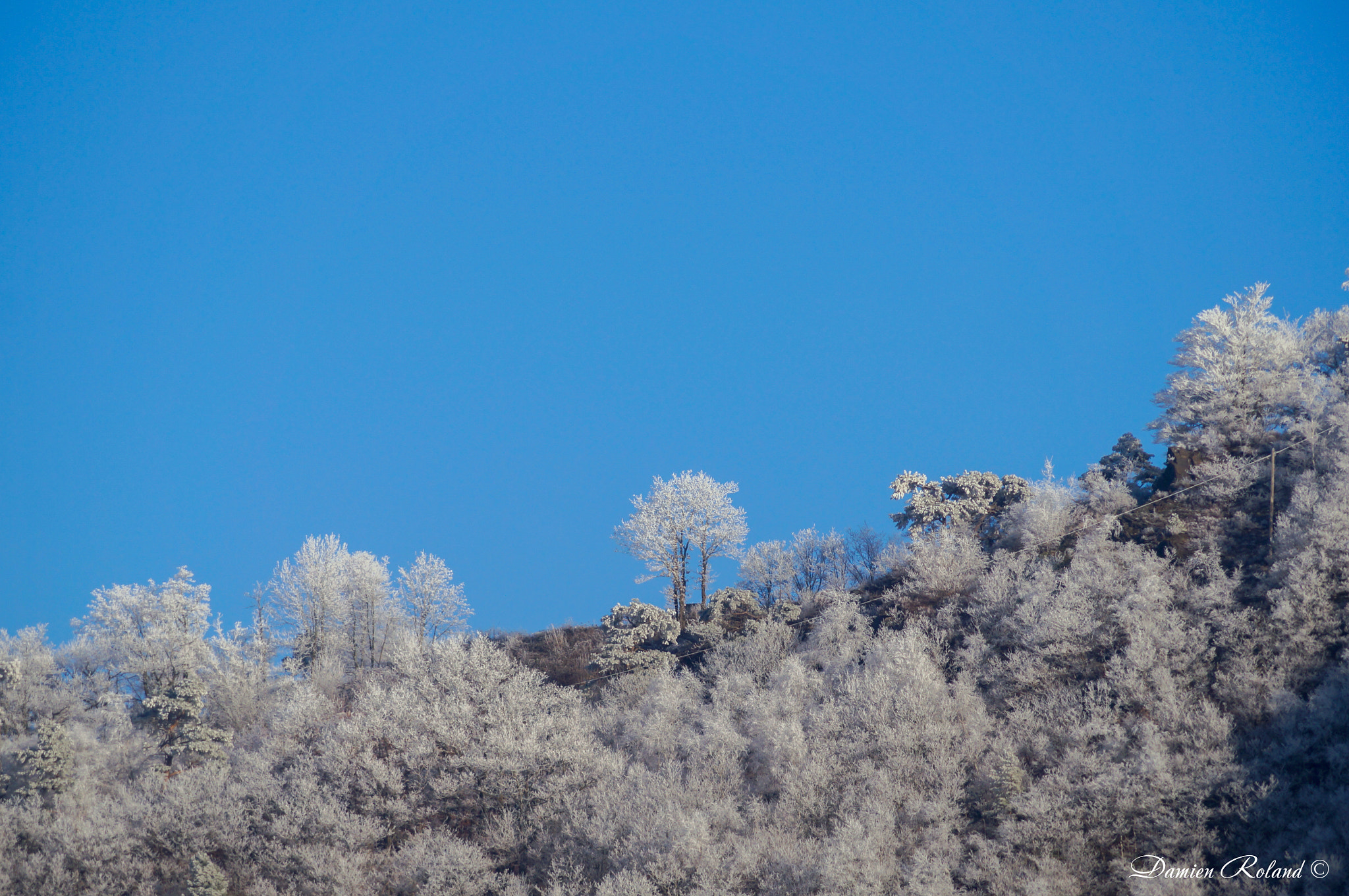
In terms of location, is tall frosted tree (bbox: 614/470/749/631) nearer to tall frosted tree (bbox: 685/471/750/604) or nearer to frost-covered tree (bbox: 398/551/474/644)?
tall frosted tree (bbox: 685/471/750/604)

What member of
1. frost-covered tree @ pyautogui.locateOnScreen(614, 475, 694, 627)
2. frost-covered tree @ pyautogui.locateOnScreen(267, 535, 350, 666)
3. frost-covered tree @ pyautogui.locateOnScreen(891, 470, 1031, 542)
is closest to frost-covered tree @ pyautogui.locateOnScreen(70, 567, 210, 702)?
frost-covered tree @ pyautogui.locateOnScreen(267, 535, 350, 666)

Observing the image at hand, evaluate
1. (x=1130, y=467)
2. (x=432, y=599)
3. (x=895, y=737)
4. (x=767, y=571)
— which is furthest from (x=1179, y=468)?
(x=432, y=599)

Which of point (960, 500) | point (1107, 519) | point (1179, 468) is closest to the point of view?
point (1107, 519)

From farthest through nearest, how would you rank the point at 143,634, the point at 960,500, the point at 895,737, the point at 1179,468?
the point at 143,634, the point at 960,500, the point at 1179,468, the point at 895,737

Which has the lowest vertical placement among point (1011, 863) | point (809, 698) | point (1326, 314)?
point (1011, 863)

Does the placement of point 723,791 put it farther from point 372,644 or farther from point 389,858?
point 372,644

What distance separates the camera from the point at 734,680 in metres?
34.4

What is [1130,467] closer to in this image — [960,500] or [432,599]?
[960,500]

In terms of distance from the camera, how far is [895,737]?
87.4 feet

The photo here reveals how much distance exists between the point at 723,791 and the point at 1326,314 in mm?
39766

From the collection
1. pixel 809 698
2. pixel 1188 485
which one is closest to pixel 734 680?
pixel 809 698

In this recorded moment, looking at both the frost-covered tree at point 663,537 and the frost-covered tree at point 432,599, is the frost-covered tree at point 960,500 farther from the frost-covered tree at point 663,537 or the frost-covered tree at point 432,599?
the frost-covered tree at point 432,599

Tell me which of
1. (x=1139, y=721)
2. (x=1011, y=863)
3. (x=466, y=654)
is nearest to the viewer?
(x=1011, y=863)

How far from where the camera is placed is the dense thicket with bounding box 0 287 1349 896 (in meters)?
22.6
